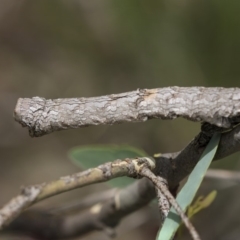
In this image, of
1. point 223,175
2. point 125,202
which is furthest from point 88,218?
point 223,175

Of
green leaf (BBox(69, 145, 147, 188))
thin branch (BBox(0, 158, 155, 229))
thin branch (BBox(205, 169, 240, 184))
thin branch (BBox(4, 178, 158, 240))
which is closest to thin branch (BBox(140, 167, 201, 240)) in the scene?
thin branch (BBox(0, 158, 155, 229))

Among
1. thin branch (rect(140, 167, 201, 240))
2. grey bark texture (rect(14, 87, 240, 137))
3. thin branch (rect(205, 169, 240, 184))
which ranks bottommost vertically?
thin branch (rect(140, 167, 201, 240))

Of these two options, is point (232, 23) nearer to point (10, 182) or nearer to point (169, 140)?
point (169, 140)

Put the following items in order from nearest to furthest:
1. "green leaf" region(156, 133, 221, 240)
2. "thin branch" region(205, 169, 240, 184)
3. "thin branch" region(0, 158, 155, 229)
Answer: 1. "thin branch" region(0, 158, 155, 229)
2. "green leaf" region(156, 133, 221, 240)
3. "thin branch" region(205, 169, 240, 184)

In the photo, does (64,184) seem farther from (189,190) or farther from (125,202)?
(125,202)

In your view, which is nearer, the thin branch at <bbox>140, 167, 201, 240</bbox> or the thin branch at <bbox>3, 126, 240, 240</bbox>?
the thin branch at <bbox>140, 167, 201, 240</bbox>

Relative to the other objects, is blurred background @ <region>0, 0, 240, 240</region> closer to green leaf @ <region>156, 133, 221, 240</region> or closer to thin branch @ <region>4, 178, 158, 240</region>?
thin branch @ <region>4, 178, 158, 240</region>
